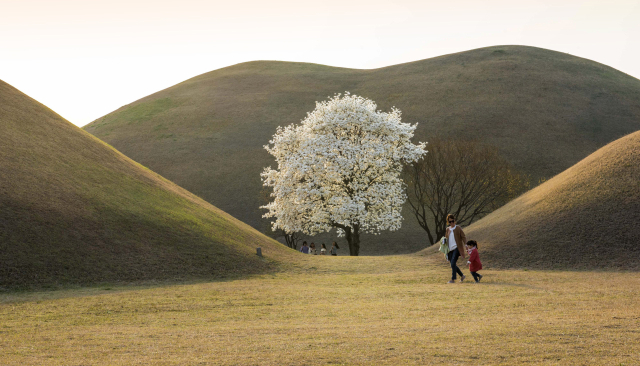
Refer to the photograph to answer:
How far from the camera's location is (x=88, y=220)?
25312mm

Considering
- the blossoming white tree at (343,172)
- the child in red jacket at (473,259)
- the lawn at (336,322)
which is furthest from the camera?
the blossoming white tree at (343,172)

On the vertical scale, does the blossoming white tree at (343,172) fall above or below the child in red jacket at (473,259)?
above

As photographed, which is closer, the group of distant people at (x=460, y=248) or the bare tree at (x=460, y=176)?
the group of distant people at (x=460, y=248)

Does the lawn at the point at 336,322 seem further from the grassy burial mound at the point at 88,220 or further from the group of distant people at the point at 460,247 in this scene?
the grassy burial mound at the point at 88,220

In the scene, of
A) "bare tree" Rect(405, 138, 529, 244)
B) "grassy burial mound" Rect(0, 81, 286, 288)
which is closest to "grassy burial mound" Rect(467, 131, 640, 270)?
"bare tree" Rect(405, 138, 529, 244)

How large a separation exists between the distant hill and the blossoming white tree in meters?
12.7

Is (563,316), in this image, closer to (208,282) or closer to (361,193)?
(208,282)

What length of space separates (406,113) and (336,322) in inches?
2754

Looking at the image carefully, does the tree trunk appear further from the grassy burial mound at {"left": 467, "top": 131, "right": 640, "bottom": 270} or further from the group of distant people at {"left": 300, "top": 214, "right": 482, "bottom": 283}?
the group of distant people at {"left": 300, "top": 214, "right": 482, "bottom": 283}

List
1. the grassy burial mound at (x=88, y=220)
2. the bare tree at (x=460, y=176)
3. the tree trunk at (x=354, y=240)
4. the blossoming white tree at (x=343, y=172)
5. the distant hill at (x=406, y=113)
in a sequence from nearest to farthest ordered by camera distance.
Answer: the grassy burial mound at (x=88, y=220) < the blossoming white tree at (x=343, y=172) < the tree trunk at (x=354, y=240) < the bare tree at (x=460, y=176) < the distant hill at (x=406, y=113)

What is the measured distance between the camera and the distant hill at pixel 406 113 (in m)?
67.4

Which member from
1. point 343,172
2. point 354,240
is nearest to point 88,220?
point 343,172

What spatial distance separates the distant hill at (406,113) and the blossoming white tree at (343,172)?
12695mm

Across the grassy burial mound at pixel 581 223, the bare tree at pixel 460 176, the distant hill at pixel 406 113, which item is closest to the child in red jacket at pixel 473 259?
the grassy burial mound at pixel 581 223
